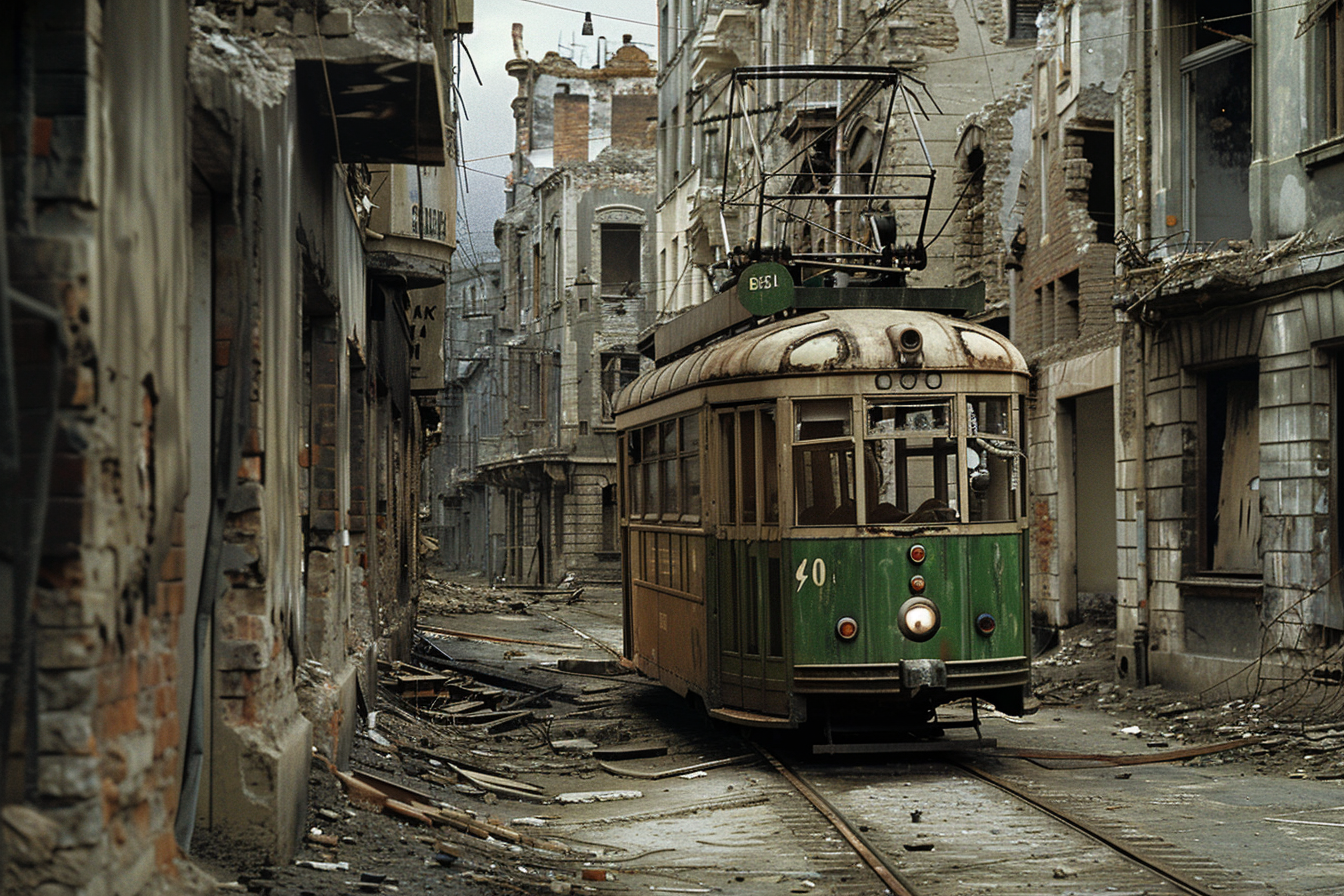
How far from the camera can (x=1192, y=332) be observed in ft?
50.6

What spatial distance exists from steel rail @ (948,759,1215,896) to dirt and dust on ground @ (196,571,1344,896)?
1963 mm

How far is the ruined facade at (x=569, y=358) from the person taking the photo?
45438 millimetres

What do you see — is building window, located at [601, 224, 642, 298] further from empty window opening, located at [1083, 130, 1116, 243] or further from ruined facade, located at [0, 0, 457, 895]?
ruined facade, located at [0, 0, 457, 895]

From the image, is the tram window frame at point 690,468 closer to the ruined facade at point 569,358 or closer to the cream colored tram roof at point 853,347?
the cream colored tram roof at point 853,347

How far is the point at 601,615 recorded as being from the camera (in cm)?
3178

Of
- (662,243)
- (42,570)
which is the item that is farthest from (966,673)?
(662,243)

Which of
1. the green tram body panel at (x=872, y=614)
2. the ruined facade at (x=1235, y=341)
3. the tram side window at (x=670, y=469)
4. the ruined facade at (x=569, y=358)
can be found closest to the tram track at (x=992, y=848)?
the green tram body panel at (x=872, y=614)

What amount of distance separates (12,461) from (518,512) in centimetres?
4576

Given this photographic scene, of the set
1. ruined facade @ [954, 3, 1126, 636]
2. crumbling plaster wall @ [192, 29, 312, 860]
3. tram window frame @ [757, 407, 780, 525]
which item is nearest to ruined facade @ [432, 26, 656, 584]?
ruined facade @ [954, 3, 1126, 636]

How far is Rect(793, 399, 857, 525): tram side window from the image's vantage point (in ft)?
33.7

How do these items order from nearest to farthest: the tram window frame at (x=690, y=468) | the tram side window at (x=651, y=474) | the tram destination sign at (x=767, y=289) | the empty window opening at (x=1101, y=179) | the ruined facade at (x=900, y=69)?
1. the tram destination sign at (x=767, y=289)
2. the tram window frame at (x=690, y=468)
3. the tram side window at (x=651, y=474)
4. the empty window opening at (x=1101, y=179)
5. the ruined facade at (x=900, y=69)

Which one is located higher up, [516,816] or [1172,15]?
[1172,15]

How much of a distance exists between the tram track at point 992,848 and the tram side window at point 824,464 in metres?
1.75

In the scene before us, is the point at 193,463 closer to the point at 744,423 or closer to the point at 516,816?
the point at 516,816
